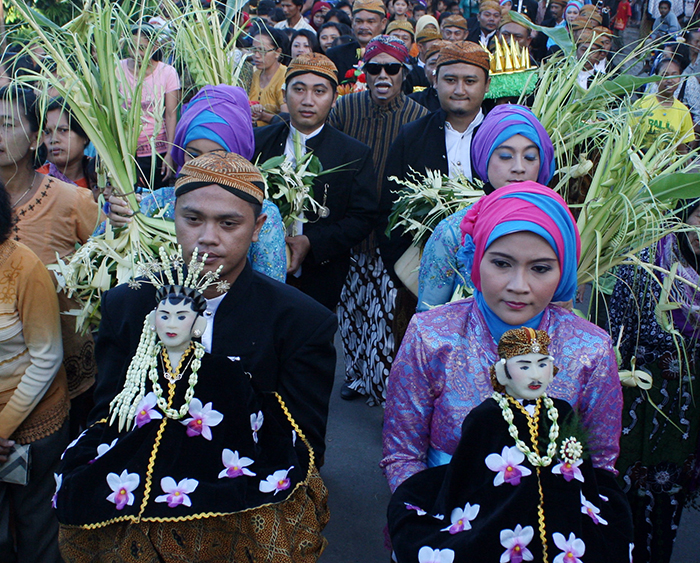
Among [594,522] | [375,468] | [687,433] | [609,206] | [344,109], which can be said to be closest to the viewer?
[594,522]

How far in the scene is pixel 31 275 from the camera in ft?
8.20

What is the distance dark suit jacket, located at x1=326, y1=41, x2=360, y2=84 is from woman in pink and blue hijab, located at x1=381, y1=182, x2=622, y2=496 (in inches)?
227

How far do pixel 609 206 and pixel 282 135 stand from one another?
2.07 meters

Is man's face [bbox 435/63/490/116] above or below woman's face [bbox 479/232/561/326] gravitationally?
above

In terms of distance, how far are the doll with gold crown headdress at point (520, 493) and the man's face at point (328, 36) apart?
7.55 meters

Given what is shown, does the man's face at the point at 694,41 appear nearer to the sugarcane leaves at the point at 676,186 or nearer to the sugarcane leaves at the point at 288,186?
the sugarcane leaves at the point at 288,186

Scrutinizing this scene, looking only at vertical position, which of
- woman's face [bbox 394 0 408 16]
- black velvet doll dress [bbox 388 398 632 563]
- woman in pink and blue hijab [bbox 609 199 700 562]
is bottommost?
woman in pink and blue hijab [bbox 609 199 700 562]

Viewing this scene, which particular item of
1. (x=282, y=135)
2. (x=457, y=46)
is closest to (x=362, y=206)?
(x=282, y=135)

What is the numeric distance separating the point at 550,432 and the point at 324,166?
101 inches

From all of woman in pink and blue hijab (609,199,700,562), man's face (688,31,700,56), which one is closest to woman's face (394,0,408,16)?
man's face (688,31,700,56)

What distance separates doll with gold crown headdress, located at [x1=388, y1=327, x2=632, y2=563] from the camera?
161 cm

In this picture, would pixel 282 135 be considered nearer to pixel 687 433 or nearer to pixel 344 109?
pixel 344 109

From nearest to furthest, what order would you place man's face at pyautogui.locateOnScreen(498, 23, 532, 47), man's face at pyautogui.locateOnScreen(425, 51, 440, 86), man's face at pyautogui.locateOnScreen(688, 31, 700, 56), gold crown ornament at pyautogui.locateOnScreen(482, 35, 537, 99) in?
1. gold crown ornament at pyautogui.locateOnScreen(482, 35, 537, 99)
2. man's face at pyautogui.locateOnScreen(425, 51, 440, 86)
3. man's face at pyautogui.locateOnScreen(498, 23, 532, 47)
4. man's face at pyautogui.locateOnScreen(688, 31, 700, 56)

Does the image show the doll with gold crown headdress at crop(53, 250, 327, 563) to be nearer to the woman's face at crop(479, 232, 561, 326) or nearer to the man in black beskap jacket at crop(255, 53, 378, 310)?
the woman's face at crop(479, 232, 561, 326)
